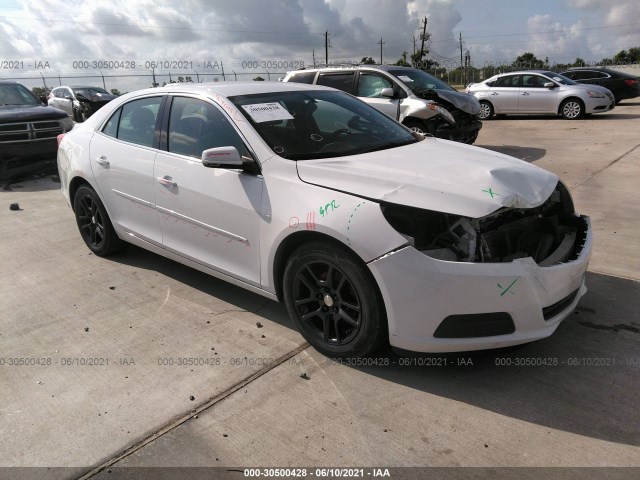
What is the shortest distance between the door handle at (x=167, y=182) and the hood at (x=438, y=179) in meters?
1.11

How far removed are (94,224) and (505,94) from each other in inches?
558

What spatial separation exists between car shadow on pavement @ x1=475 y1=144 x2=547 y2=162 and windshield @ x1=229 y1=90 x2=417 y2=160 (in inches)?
242

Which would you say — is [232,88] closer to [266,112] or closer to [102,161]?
[266,112]

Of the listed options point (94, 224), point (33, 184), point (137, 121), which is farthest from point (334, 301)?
point (33, 184)

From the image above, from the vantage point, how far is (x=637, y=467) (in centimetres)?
227

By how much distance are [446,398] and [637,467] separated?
2.92 feet

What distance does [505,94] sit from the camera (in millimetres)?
15992

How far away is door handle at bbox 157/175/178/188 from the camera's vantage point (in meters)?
3.81

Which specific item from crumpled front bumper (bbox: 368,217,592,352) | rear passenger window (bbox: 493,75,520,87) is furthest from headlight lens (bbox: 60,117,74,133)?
rear passenger window (bbox: 493,75,520,87)

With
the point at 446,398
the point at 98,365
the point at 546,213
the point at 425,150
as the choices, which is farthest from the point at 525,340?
the point at 98,365

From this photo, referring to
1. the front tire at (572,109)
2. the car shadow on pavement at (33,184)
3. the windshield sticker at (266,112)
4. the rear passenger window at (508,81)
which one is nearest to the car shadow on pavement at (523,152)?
the front tire at (572,109)

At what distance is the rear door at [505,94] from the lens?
15.8m

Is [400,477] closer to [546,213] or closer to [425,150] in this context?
[546,213]

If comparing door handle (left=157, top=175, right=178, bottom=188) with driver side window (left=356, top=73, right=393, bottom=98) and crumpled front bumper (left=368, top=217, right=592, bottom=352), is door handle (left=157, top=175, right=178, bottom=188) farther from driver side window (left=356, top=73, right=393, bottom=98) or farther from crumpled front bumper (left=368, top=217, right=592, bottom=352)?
driver side window (left=356, top=73, right=393, bottom=98)
